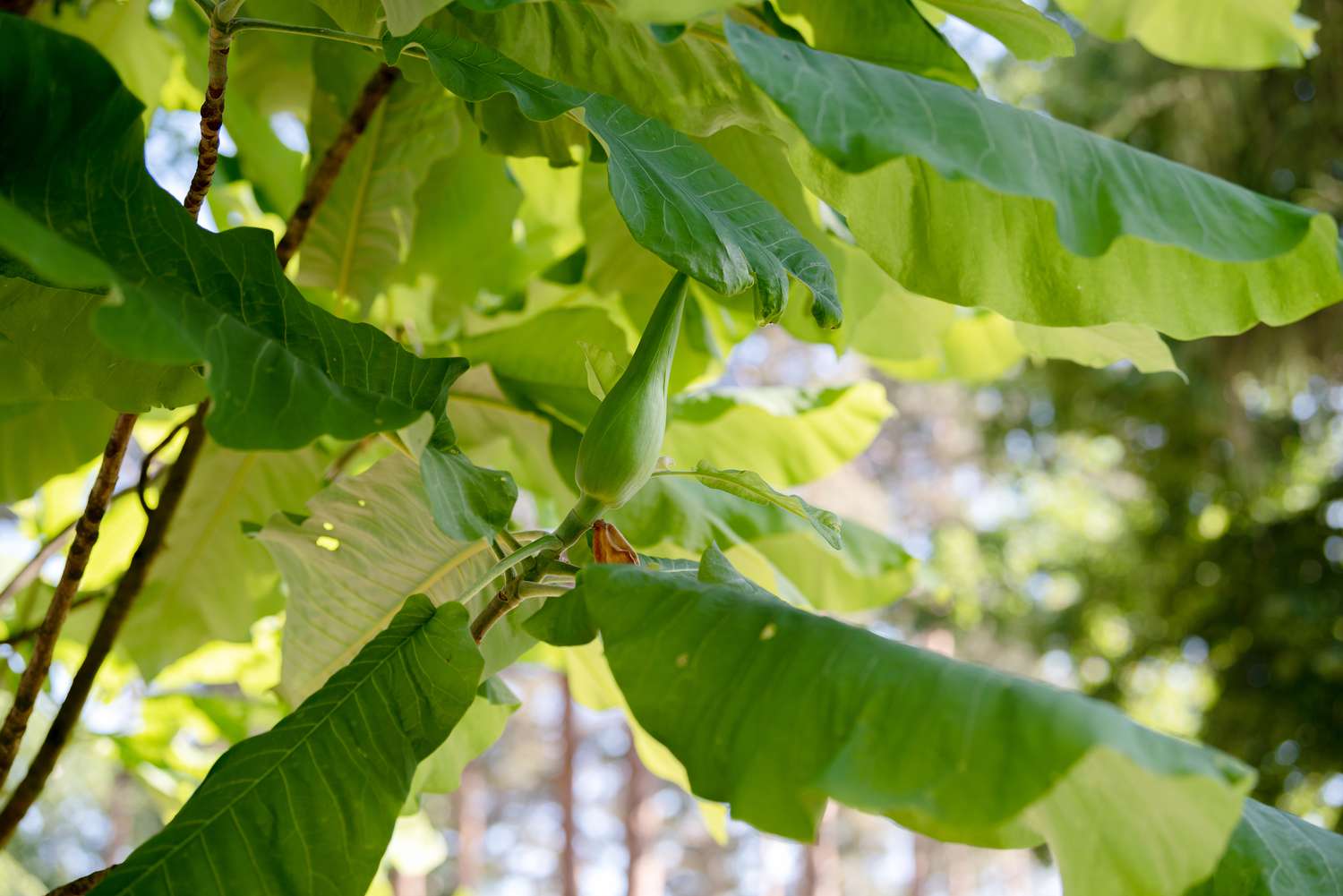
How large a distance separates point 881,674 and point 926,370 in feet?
2.99

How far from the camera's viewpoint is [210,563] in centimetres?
108

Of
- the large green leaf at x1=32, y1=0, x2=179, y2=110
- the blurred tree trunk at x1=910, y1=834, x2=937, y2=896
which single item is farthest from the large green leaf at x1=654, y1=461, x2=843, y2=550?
the blurred tree trunk at x1=910, y1=834, x2=937, y2=896

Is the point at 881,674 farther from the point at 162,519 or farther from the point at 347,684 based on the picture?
the point at 162,519

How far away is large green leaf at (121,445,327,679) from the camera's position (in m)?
1.05

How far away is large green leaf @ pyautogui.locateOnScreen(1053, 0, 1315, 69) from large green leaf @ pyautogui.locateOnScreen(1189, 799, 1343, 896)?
65cm

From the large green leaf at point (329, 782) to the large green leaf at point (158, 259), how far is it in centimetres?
13

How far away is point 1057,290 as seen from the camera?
0.54 meters

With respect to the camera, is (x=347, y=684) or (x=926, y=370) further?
(x=926, y=370)

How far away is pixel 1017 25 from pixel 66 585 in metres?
0.64

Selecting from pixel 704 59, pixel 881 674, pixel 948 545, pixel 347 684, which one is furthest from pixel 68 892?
pixel 948 545

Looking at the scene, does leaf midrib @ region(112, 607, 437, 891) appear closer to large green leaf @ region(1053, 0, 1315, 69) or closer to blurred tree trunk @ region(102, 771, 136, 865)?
large green leaf @ region(1053, 0, 1315, 69)

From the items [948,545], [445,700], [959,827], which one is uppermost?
[445,700]

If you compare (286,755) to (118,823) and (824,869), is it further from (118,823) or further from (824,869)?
(118,823)

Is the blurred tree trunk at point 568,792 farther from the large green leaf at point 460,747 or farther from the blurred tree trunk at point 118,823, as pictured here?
the large green leaf at point 460,747
